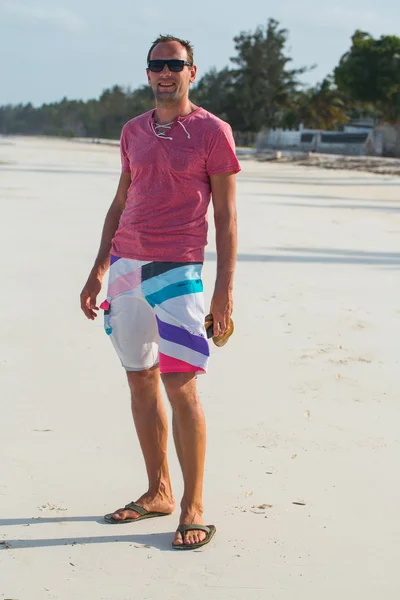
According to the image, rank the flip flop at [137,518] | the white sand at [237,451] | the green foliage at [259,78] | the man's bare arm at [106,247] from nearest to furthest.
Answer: the white sand at [237,451], the flip flop at [137,518], the man's bare arm at [106,247], the green foliage at [259,78]

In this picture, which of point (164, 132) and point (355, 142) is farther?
point (355, 142)

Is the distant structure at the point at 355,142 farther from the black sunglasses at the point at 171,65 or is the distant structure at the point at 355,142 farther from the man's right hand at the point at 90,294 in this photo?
the black sunglasses at the point at 171,65

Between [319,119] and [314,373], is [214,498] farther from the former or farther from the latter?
[319,119]

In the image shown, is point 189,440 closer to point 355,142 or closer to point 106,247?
point 106,247

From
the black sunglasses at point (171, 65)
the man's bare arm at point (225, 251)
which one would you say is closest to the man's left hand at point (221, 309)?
the man's bare arm at point (225, 251)

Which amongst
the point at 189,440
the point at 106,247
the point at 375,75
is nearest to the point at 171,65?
the point at 106,247

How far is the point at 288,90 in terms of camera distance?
96.8 m

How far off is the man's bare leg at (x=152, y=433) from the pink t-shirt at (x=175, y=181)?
50 cm

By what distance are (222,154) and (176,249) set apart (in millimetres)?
378

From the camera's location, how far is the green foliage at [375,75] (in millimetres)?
65938

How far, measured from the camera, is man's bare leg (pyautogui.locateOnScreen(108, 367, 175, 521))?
3748 millimetres

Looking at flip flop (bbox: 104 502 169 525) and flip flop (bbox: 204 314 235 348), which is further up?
flip flop (bbox: 204 314 235 348)

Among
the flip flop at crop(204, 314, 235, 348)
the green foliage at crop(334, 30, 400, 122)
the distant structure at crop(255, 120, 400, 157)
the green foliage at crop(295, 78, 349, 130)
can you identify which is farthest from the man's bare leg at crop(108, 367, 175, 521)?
the green foliage at crop(295, 78, 349, 130)

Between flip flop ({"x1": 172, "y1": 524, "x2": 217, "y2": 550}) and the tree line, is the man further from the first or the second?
the tree line
